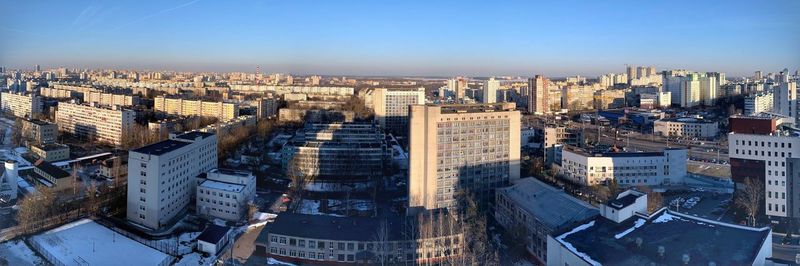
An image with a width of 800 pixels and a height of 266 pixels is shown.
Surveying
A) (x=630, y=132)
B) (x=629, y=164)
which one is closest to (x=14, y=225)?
(x=629, y=164)

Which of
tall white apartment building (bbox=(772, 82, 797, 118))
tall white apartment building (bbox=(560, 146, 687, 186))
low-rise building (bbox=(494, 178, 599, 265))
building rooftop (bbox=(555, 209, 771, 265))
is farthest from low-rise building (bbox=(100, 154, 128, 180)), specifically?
tall white apartment building (bbox=(772, 82, 797, 118))

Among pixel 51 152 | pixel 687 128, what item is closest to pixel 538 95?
pixel 687 128

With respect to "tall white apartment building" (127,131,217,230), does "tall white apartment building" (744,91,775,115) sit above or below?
above

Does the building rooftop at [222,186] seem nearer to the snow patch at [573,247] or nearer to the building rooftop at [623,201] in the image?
the snow patch at [573,247]

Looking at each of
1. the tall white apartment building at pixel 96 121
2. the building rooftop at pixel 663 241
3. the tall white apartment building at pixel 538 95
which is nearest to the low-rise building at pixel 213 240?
the building rooftop at pixel 663 241

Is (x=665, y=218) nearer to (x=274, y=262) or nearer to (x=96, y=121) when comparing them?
(x=274, y=262)

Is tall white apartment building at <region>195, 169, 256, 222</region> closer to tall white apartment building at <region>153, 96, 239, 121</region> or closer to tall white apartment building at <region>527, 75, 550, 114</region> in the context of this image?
tall white apartment building at <region>153, 96, 239, 121</region>
